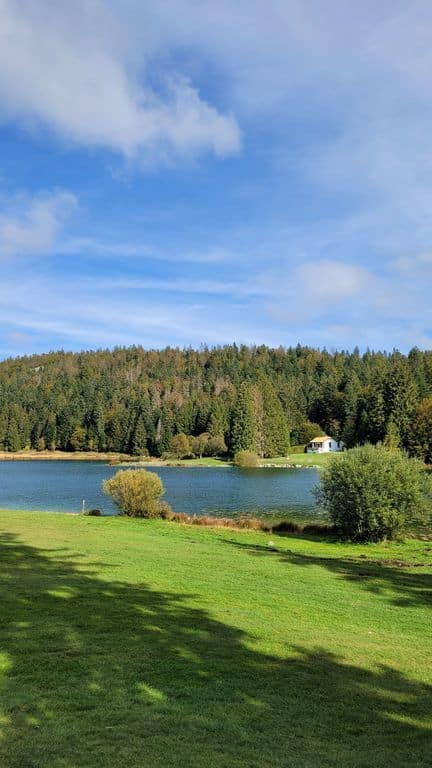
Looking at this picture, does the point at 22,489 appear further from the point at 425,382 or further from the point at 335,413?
the point at 335,413

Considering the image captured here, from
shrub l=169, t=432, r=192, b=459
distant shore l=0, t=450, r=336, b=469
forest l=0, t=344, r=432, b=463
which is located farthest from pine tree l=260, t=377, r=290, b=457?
shrub l=169, t=432, r=192, b=459

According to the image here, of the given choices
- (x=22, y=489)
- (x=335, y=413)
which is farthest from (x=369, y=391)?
(x=22, y=489)

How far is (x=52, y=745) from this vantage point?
5219 millimetres

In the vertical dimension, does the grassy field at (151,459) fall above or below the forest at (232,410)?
below

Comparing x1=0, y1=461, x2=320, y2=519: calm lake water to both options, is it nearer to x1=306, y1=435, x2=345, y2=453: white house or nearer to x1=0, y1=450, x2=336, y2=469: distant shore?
x1=0, y1=450, x2=336, y2=469: distant shore

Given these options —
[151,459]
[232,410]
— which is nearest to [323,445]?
[232,410]

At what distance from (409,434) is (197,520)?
77536 millimetres

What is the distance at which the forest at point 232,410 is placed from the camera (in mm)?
108875

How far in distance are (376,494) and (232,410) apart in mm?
104172

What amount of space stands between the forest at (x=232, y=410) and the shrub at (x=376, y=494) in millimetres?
69057

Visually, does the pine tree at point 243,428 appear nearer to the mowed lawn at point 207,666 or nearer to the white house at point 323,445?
the white house at point 323,445

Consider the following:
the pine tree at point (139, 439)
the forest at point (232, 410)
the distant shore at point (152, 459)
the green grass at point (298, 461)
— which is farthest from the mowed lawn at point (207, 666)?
the pine tree at point (139, 439)

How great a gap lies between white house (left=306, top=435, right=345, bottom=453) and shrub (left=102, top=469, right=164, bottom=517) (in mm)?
108180

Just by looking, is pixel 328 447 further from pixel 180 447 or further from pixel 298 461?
pixel 180 447
